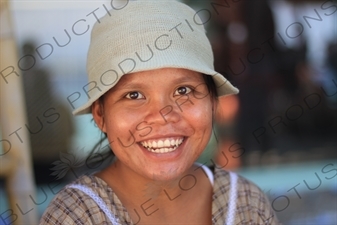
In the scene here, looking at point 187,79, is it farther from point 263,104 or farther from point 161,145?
point 263,104

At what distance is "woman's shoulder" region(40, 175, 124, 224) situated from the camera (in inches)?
41.1

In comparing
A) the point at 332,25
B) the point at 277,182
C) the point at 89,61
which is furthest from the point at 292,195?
the point at 89,61

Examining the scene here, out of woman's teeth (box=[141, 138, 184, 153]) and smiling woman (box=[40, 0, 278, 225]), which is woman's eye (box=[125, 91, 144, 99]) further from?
woman's teeth (box=[141, 138, 184, 153])

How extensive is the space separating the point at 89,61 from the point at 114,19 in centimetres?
12

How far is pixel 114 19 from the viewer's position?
3.51 feet

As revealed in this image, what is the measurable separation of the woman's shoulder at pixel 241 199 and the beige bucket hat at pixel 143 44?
1.00 feet

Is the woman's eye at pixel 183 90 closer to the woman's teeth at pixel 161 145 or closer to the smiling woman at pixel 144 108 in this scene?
the smiling woman at pixel 144 108

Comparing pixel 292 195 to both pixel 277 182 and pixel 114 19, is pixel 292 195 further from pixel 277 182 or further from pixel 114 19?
pixel 114 19

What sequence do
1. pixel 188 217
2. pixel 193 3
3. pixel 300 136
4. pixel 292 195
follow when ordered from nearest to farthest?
pixel 188 217, pixel 193 3, pixel 292 195, pixel 300 136

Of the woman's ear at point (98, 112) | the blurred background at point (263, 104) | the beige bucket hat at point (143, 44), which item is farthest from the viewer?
the blurred background at point (263, 104)

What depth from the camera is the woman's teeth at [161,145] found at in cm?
106

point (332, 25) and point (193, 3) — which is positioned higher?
point (193, 3)

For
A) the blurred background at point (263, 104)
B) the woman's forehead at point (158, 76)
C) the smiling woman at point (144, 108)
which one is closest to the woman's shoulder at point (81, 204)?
the smiling woman at point (144, 108)

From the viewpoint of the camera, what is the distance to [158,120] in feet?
3.37
